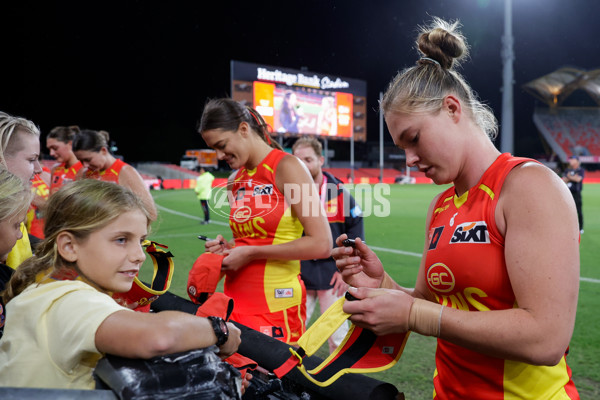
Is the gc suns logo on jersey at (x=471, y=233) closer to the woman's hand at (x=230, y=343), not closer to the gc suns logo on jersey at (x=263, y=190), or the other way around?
the woman's hand at (x=230, y=343)

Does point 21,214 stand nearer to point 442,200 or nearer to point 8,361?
point 8,361

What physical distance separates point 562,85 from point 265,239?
200 feet

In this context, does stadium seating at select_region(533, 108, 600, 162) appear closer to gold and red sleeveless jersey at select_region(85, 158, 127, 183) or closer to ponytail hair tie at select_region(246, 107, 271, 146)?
gold and red sleeveless jersey at select_region(85, 158, 127, 183)

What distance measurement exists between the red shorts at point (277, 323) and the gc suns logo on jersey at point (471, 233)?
4.22 feet

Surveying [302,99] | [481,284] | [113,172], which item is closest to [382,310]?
[481,284]

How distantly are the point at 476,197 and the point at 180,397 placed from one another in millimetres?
1039

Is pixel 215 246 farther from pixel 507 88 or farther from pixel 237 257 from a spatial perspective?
pixel 507 88

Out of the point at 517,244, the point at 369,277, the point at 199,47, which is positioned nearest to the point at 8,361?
the point at 369,277

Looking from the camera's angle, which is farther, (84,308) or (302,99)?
(302,99)

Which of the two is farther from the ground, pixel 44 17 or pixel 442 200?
pixel 44 17

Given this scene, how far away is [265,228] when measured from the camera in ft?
8.42

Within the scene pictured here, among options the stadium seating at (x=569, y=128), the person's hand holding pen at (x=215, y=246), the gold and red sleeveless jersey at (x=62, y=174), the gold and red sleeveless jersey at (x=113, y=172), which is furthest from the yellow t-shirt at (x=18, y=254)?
the stadium seating at (x=569, y=128)

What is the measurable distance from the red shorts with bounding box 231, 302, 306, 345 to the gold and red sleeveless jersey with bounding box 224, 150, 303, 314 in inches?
1.0

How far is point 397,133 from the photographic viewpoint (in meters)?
1.55
